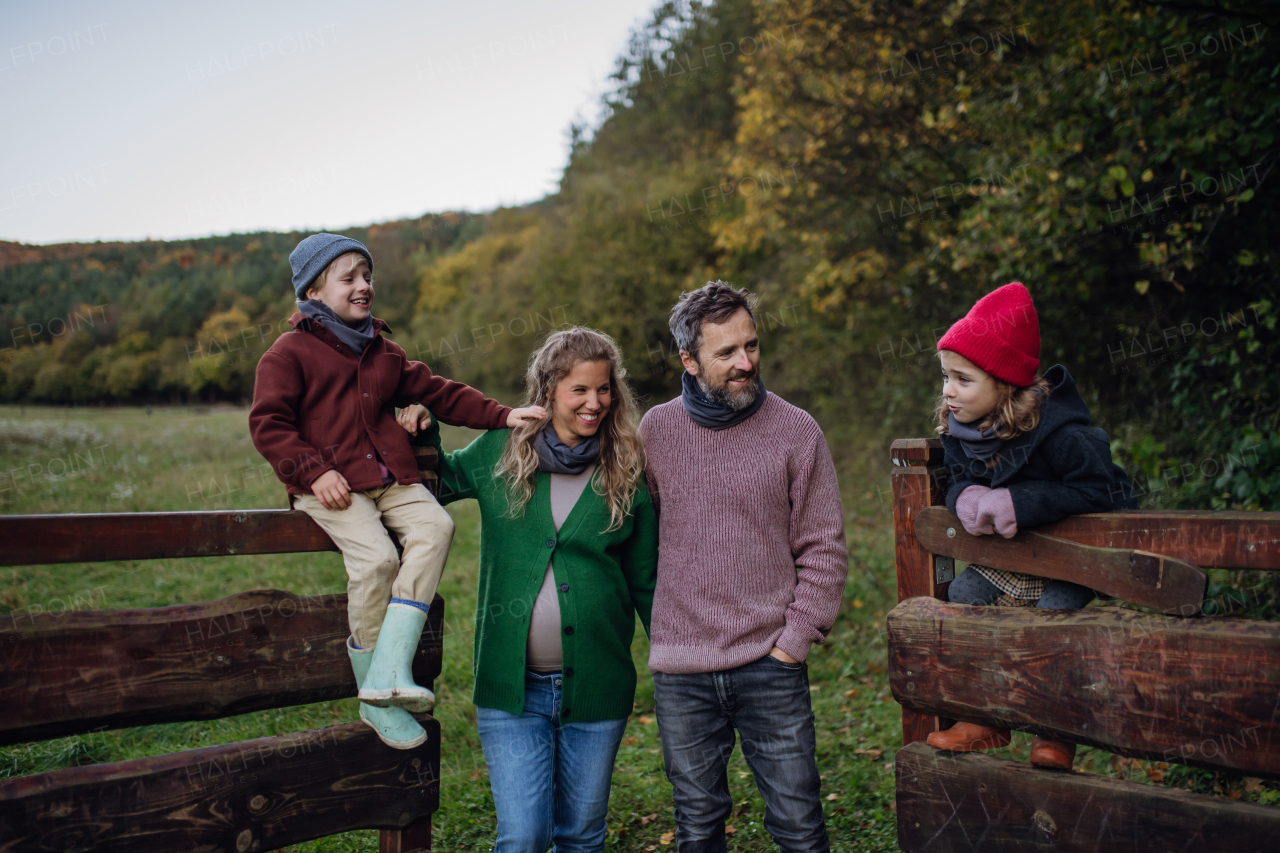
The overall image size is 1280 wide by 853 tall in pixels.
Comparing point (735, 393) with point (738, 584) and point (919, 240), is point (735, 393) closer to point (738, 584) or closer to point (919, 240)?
point (738, 584)

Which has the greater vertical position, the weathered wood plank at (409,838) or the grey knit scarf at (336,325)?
the grey knit scarf at (336,325)

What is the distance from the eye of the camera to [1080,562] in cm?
257

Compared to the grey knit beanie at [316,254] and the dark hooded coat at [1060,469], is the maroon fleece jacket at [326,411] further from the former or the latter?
the dark hooded coat at [1060,469]

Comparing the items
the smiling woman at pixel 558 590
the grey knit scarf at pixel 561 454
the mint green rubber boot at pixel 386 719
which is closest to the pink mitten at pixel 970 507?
the smiling woman at pixel 558 590

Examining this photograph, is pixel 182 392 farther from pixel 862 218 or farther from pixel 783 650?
pixel 783 650

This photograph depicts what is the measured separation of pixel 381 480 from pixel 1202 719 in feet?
8.32

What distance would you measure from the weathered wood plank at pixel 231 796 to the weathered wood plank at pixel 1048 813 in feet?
5.70

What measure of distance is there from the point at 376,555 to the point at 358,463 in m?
0.32

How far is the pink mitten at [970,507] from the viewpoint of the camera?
8.95ft

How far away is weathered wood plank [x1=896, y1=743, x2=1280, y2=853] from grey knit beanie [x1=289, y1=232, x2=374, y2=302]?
2.64 metres

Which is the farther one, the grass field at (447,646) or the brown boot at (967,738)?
the grass field at (447,646)

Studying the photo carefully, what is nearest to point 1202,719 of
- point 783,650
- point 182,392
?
point 783,650

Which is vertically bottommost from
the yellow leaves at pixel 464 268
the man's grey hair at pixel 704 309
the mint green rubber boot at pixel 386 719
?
the mint green rubber boot at pixel 386 719

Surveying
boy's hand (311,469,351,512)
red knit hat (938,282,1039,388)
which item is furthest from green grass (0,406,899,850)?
red knit hat (938,282,1039,388)
